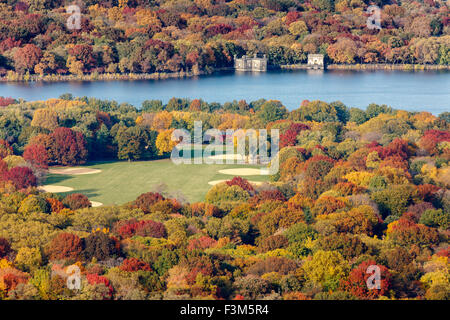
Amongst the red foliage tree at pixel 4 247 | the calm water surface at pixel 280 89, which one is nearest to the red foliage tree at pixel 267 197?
the red foliage tree at pixel 4 247

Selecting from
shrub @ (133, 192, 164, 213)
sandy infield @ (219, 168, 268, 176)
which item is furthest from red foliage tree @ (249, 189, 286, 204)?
sandy infield @ (219, 168, 268, 176)

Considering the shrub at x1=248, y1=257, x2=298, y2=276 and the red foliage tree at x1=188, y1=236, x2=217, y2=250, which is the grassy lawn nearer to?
the red foliage tree at x1=188, y1=236, x2=217, y2=250

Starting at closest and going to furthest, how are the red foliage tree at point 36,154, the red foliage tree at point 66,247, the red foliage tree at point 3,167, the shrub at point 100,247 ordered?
the red foliage tree at point 66,247, the shrub at point 100,247, the red foliage tree at point 3,167, the red foliage tree at point 36,154

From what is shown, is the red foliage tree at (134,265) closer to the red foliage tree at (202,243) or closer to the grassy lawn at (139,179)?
the red foliage tree at (202,243)

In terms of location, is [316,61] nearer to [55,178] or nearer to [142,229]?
[55,178]

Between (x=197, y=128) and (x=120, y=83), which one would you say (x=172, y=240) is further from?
(x=120, y=83)

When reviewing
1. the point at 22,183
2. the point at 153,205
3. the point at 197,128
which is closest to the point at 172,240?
the point at 153,205
